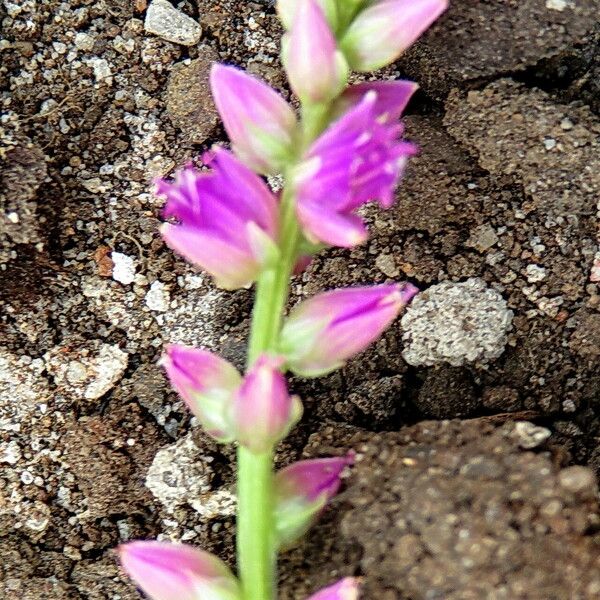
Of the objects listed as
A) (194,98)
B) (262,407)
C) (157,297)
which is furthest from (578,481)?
(194,98)

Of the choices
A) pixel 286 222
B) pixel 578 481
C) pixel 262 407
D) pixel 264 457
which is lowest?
pixel 578 481

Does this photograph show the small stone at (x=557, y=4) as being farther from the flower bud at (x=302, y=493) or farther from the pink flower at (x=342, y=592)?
the pink flower at (x=342, y=592)

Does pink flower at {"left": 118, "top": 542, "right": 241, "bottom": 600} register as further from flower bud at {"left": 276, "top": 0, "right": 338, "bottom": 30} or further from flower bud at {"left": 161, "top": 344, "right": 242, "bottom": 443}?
flower bud at {"left": 276, "top": 0, "right": 338, "bottom": 30}

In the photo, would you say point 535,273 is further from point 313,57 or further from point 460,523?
point 313,57

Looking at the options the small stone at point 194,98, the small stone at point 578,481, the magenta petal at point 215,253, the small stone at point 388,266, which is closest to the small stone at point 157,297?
the small stone at point 194,98

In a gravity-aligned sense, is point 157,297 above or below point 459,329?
above

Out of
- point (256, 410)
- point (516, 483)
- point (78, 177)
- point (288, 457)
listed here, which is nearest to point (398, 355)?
point (288, 457)
